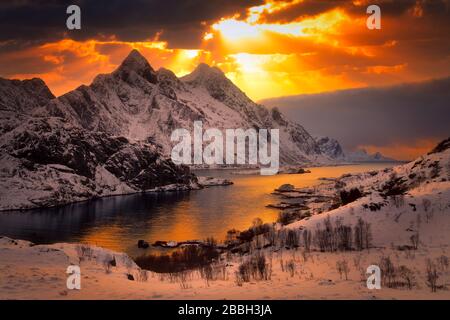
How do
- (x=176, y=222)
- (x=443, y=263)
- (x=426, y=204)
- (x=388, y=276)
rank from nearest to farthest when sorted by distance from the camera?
(x=388, y=276) < (x=443, y=263) < (x=426, y=204) < (x=176, y=222)

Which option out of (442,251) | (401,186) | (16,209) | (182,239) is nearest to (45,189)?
(16,209)

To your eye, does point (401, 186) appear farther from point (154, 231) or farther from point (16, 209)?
point (16, 209)

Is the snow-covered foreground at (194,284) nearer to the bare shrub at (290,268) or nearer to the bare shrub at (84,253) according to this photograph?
the bare shrub at (290,268)

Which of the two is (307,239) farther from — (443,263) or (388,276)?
(388,276)

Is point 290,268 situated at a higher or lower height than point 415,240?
lower

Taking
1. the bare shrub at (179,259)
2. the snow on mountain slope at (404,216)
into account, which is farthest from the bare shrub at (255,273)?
the bare shrub at (179,259)

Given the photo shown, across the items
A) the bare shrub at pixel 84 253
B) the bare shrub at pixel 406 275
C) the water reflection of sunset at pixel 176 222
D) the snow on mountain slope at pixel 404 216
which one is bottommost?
the water reflection of sunset at pixel 176 222

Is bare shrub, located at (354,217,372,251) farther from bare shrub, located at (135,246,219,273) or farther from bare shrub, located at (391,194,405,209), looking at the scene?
bare shrub, located at (135,246,219,273)

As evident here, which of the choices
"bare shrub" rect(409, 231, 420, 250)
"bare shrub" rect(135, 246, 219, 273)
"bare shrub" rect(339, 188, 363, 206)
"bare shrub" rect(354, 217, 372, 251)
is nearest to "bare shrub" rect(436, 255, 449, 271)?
"bare shrub" rect(409, 231, 420, 250)

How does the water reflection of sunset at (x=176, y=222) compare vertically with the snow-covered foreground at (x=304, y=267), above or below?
below

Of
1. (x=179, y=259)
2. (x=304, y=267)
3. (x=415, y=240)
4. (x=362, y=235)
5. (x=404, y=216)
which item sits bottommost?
(x=179, y=259)

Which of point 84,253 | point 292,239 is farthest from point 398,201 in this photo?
point 84,253
